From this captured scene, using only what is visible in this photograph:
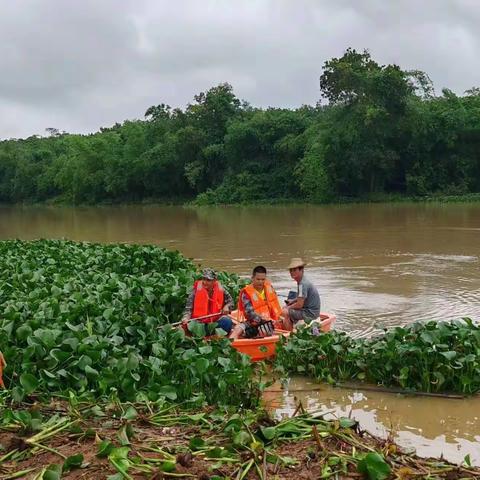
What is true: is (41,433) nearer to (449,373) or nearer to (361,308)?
(449,373)

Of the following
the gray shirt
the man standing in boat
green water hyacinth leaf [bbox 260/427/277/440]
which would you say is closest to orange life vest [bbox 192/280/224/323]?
Result: the man standing in boat

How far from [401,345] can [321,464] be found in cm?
274

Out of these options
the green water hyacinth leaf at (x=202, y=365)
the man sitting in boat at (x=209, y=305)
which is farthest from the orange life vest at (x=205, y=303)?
the green water hyacinth leaf at (x=202, y=365)

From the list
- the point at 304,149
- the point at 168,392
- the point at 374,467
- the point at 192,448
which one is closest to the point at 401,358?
the point at 168,392

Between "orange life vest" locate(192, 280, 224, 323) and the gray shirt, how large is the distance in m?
0.98

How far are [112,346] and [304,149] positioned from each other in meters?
40.0

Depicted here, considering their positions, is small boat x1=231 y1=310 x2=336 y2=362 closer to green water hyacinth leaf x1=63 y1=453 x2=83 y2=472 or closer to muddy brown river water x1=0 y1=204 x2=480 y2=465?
muddy brown river water x1=0 y1=204 x2=480 y2=465

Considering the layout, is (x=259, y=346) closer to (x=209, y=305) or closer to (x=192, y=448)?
(x=209, y=305)

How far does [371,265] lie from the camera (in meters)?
15.2

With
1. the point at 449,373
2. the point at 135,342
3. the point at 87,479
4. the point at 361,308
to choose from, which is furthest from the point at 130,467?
the point at 361,308

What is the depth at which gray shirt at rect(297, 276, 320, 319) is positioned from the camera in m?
7.77

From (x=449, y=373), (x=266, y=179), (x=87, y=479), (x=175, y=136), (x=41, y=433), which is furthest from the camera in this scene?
(x=175, y=136)

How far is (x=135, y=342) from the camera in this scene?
6.51 m

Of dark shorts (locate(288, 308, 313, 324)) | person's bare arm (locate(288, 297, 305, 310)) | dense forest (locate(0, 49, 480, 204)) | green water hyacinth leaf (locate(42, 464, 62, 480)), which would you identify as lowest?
dark shorts (locate(288, 308, 313, 324))
